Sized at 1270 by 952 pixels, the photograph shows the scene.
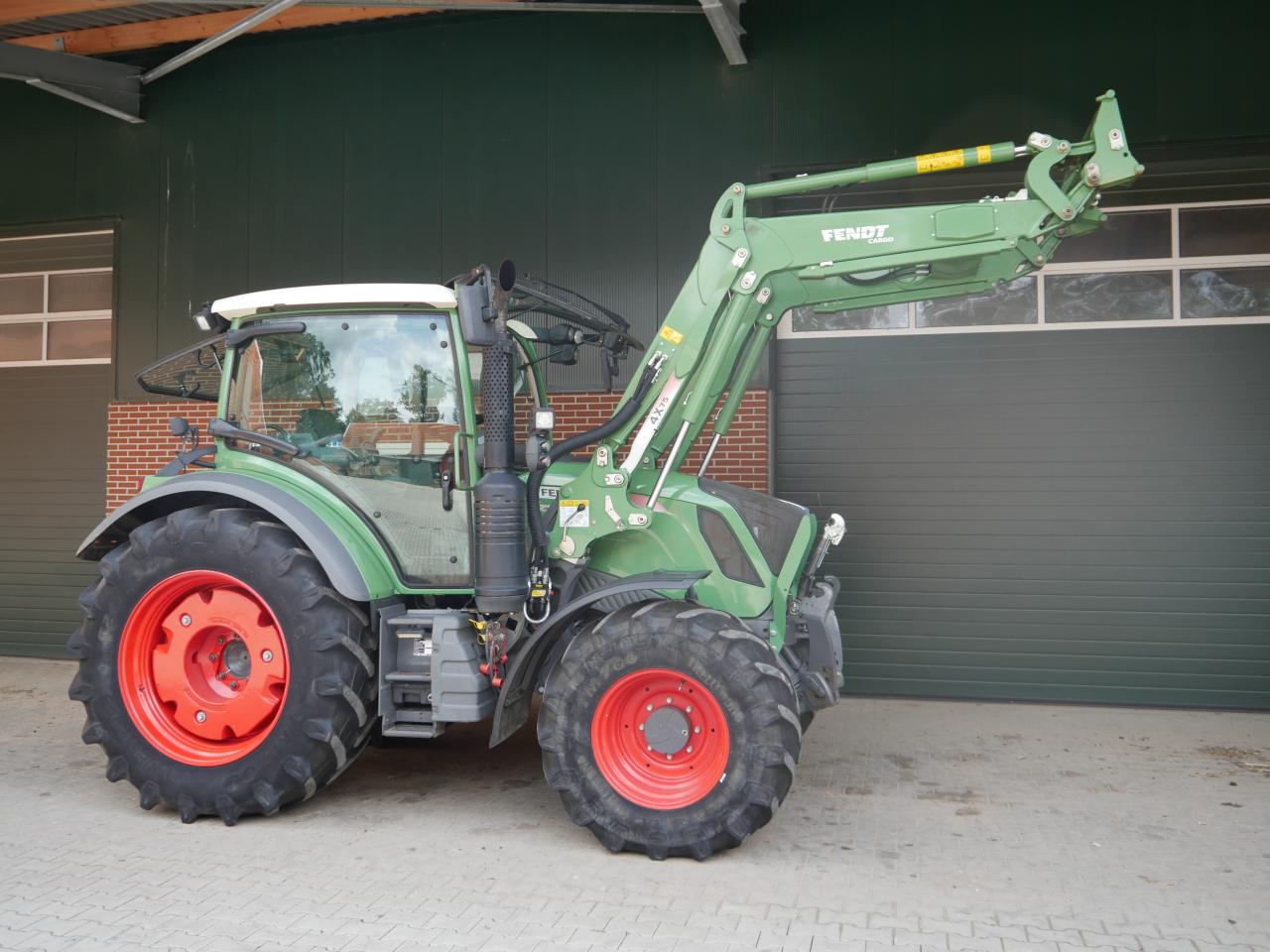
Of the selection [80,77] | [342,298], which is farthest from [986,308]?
[80,77]

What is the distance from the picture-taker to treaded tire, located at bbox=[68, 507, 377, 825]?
510 centimetres

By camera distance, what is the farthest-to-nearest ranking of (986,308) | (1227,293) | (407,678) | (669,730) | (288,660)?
(986,308) → (1227,293) → (407,678) → (288,660) → (669,730)

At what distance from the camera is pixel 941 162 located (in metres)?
5.07

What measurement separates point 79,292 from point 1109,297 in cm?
941

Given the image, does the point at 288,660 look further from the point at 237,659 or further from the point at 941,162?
the point at 941,162

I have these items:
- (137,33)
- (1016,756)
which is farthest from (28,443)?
(1016,756)

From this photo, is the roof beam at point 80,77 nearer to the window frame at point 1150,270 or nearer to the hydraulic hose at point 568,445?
the window frame at point 1150,270

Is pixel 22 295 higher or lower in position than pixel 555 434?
higher

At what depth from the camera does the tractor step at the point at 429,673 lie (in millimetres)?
5141

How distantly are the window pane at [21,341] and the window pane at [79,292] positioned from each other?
0.96 feet

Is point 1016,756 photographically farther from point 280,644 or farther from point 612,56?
point 612,56

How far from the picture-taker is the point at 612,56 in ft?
29.2

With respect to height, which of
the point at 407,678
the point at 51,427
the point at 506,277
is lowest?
the point at 407,678

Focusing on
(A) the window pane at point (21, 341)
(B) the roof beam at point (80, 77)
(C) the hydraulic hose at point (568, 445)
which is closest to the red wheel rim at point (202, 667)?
(C) the hydraulic hose at point (568, 445)
